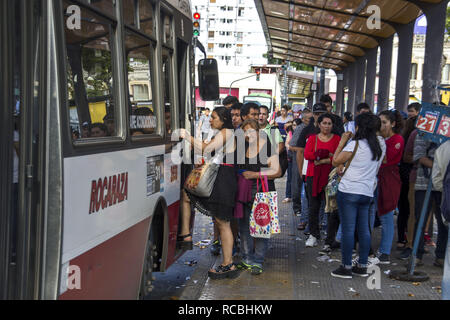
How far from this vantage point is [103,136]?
12.2 ft

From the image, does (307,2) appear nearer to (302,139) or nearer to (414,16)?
(414,16)

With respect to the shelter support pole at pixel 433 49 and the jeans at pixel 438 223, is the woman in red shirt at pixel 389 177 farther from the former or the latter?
the shelter support pole at pixel 433 49

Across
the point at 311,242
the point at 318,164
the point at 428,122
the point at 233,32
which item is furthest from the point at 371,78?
the point at 233,32

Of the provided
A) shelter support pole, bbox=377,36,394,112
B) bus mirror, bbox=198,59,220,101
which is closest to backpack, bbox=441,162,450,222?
bus mirror, bbox=198,59,220,101

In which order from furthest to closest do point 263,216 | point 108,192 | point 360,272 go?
point 360,272
point 263,216
point 108,192

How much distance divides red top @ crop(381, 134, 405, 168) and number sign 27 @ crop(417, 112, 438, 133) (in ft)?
2.57

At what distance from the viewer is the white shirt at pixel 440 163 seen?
6.03m

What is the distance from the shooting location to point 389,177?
7234mm

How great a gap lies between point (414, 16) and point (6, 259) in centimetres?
1000

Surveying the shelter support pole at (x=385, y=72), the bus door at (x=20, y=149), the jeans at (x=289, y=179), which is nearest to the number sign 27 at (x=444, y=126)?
the bus door at (x=20, y=149)

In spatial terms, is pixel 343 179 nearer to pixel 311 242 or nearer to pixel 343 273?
pixel 343 273

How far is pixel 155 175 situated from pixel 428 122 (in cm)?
319

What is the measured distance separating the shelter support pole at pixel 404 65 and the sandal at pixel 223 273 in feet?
20.6
